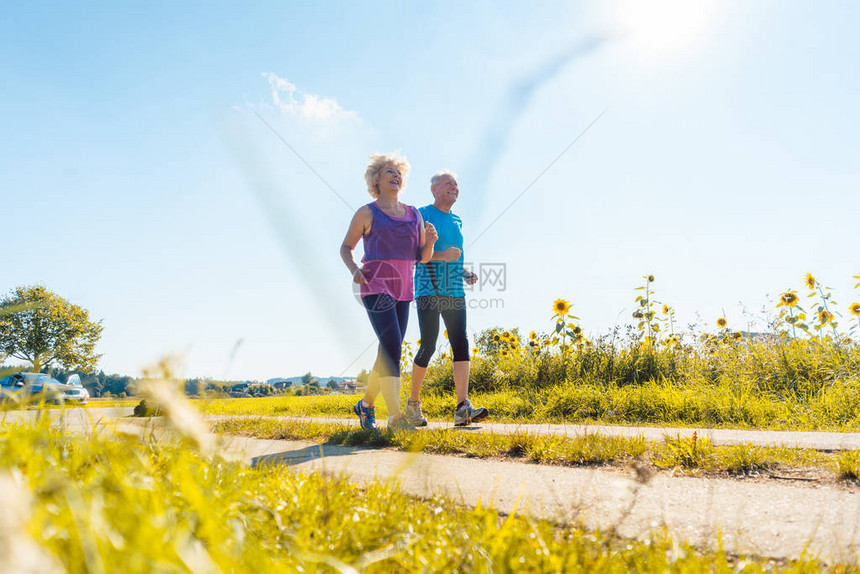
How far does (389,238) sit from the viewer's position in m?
4.05

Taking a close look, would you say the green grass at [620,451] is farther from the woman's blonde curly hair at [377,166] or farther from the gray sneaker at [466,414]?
the woman's blonde curly hair at [377,166]

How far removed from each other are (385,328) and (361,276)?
431 millimetres

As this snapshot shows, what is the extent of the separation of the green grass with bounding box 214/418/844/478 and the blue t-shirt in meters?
1.63

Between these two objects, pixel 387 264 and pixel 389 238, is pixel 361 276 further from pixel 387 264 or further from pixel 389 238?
pixel 389 238

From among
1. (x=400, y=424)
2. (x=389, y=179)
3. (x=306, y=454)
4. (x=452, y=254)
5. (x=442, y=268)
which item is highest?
(x=389, y=179)

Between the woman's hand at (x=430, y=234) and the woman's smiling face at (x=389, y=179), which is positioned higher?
the woman's smiling face at (x=389, y=179)

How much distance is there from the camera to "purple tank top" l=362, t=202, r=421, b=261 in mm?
4035

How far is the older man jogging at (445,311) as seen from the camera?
178 inches

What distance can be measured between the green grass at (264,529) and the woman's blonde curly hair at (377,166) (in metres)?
3.10

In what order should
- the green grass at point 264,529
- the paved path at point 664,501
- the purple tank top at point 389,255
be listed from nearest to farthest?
the green grass at point 264,529, the paved path at point 664,501, the purple tank top at point 389,255

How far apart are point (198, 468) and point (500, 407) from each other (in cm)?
481

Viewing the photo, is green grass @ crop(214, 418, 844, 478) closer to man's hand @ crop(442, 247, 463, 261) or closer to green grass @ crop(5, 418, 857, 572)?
green grass @ crop(5, 418, 857, 572)

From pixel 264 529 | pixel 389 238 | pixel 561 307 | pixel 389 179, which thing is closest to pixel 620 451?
pixel 264 529

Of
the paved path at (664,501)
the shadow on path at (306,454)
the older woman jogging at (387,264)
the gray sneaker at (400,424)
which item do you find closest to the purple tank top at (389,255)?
the older woman jogging at (387,264)
